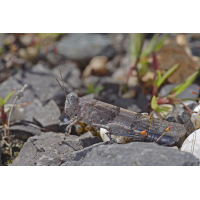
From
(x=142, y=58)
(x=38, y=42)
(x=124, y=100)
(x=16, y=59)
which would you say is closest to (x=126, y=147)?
(x=124, y=100)

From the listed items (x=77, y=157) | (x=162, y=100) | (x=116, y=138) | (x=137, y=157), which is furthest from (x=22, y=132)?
(x=162, y=100)

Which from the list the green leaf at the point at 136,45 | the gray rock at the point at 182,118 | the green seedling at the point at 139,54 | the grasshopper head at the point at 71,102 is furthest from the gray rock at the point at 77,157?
the green leaf at the point at 136,45

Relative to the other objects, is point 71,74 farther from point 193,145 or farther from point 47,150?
point 193,145

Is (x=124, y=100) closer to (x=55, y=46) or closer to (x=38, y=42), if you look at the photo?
(x=55, y=46)

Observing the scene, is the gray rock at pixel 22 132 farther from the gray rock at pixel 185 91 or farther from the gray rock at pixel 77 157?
the gray rock at pixel 185 91

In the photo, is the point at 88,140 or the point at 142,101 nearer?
the point at 88,140

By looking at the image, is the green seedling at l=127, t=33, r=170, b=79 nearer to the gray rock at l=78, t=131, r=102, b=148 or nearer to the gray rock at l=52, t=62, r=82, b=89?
the gray rock at l=52, t=62, r=82, b=89
